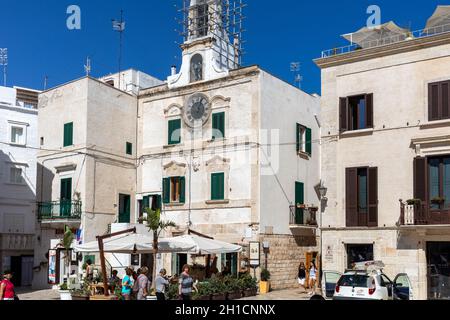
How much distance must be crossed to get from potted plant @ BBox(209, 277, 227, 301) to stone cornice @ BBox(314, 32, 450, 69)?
1037cm

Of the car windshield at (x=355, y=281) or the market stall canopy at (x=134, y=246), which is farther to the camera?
the market stall canopy at (x=134, y=246)

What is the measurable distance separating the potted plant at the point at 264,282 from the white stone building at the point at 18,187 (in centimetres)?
1593

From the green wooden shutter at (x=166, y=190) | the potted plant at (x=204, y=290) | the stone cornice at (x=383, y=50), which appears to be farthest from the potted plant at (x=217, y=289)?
the stone cornice at (x=383, y=50)

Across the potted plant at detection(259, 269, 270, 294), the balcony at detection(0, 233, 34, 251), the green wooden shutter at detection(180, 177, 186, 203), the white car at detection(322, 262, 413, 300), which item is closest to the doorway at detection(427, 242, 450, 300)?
the white car at detection(322, 262, 413, 300)

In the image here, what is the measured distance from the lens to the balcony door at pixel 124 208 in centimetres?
3130

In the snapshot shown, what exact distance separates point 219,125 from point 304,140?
15.8 feet

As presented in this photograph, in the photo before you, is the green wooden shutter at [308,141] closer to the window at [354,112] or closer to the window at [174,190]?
the window at [354,112]

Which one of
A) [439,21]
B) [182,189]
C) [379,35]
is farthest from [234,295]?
[439,21]

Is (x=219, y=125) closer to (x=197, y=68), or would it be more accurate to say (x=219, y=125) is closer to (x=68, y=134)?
(x=197, y=68)

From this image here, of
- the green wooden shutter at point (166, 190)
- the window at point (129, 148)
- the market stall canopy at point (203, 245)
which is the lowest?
the market stall canopy at point (203, 245)

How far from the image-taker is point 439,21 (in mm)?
23156

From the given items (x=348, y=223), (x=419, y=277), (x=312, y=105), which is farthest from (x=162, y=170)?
(x=419, y=277)

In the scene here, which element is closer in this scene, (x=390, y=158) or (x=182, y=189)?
(x=390, y=158)

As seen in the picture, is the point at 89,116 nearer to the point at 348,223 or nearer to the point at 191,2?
the point at 191,2
